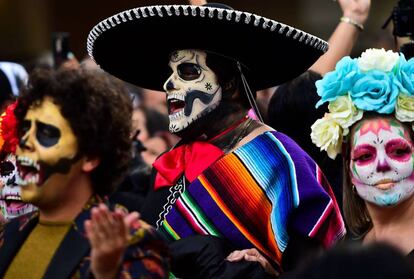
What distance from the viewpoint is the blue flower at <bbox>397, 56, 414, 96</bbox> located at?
14.0ft

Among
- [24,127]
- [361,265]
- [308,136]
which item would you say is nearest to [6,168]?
[24,127]

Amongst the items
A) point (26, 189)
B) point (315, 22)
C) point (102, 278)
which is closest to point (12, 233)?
point (26, 189)

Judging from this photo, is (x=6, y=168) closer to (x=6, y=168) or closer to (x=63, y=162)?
(x=6, y=168)

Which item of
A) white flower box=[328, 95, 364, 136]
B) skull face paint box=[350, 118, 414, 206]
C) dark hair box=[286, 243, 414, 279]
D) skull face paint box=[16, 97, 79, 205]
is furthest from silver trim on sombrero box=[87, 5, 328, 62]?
dark hair box=[286, 243, 414, 279]

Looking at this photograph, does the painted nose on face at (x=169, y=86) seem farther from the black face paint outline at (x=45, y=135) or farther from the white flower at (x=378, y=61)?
the black face paint outline at (x=45, y=135)

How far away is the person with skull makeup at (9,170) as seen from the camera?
3990 mm

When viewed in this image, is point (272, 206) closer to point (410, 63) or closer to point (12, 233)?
point (410, 63)

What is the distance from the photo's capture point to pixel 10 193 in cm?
461

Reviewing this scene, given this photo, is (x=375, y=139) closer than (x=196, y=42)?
Yes

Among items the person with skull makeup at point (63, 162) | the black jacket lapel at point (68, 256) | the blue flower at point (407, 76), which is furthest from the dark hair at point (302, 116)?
the black jacket lapel at point (68, 256)

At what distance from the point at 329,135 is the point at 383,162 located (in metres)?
0.26

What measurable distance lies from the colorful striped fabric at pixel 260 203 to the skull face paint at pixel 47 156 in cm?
92

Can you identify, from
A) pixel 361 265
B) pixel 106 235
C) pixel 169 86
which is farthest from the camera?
pixel 169 86

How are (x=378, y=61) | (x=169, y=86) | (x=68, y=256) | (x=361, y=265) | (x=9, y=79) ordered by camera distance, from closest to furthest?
(x=361, y=265)
(x=68, y=256)
(x=378, y=61)
(x=169, y=86)
(x=9, y=79)
